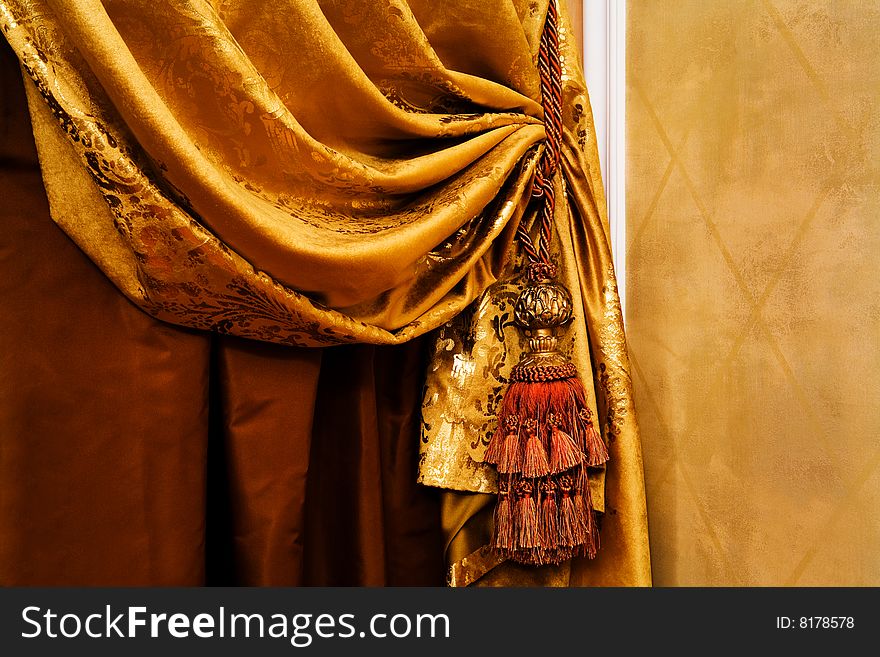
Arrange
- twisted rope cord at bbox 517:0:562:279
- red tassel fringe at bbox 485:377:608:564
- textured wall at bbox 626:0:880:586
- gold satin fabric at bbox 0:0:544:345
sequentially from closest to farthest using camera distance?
gold satin fabric at bbox 0:0:544:345
textured wall at bbox 626:0:880:586
red tassel fringe at bbox 485:377:608:564
twisted rope cord at bbox 517:0:562:279

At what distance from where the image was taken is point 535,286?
3.06ft

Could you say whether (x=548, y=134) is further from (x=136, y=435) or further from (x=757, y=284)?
(x=136, y=435)

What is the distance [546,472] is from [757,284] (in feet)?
1.16

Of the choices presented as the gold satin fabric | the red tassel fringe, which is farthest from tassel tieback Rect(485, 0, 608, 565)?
the gold satin fabric

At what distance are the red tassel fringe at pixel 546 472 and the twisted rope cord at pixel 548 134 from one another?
0.19 meters

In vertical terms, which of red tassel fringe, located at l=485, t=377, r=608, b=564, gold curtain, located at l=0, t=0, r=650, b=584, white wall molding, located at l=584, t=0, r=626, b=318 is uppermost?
white wall molding, located at l=584, t=0, r=626, b=318

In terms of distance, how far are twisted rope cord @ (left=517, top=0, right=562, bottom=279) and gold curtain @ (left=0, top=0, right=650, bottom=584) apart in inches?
0.7

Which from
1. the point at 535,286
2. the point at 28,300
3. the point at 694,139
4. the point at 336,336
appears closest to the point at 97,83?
the point at 28,300

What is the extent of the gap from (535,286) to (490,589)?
41 centimetres

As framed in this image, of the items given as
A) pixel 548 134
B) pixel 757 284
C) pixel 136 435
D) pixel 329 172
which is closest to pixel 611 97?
pixel 548 134

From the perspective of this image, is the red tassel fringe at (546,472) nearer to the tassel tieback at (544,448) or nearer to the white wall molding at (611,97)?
the tassel tieback at (544,448)

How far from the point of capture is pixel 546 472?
0.84 m

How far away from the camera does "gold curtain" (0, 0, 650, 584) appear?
0.63 meters

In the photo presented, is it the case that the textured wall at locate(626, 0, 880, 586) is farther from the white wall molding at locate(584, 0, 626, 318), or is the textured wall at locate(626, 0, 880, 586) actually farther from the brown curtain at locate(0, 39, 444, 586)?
the brown curtain at locate(0, 39, 444, 586)
